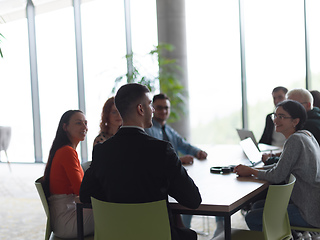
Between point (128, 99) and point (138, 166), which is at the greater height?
point (128, 99)

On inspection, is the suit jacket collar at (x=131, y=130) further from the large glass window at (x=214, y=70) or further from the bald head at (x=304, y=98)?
the large glass window at (x=214, y=70)

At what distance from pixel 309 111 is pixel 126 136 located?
7.51ft

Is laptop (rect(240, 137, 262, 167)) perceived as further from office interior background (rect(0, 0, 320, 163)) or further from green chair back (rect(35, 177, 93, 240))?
office interior background (rect(0, 0, 320, 163))

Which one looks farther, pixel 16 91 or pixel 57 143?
pixel 16 91

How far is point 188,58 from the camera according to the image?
709cm

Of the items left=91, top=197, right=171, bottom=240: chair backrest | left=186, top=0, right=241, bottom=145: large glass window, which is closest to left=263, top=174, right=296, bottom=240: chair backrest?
left=91, top=197, right=171, bottom=240: chair backrest

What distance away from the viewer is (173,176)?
2408mm

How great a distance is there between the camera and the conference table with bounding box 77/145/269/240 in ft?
8.37

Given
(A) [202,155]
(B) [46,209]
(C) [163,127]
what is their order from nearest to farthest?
(B) [46,209] < (A) [202,155] < (C) [163,127]

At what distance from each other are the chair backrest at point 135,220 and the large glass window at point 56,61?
17.2 feet

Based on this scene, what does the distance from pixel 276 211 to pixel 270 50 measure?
418 cm

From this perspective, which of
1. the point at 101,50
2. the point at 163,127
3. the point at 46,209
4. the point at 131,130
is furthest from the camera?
the point at 101,50

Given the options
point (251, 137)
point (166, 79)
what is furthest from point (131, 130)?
point (166, 79)

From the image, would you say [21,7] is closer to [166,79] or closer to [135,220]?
[166,79]
